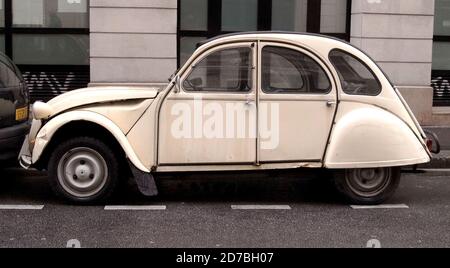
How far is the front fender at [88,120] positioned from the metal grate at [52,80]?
19.7 feet

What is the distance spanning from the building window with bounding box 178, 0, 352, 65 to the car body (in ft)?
17.0

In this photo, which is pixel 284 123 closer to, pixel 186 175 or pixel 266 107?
pixel 266 107

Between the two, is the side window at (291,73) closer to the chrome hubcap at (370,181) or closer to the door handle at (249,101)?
the door handle at (249,101)

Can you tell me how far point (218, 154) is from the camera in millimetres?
7035

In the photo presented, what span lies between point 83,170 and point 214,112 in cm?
143

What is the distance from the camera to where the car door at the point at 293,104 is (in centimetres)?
702

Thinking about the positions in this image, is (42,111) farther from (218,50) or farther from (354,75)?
(354,75)

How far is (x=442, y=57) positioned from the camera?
44.4ft

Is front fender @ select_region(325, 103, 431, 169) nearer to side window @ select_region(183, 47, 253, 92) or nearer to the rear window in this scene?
side window @ select_region(183, 47, 253, 92)

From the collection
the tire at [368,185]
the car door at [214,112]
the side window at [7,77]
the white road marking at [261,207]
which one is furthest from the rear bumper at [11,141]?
the tire at [368,185]

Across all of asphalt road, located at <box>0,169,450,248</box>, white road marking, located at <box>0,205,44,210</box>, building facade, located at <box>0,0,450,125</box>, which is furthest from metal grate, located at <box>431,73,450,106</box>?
white road marking, located at <box>0,205,44,210</box>

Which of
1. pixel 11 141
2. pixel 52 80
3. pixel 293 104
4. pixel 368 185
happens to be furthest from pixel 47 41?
pixel 368 185

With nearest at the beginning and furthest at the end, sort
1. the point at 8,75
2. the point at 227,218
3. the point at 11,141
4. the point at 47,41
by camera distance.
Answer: the point at 227,218 → the point at 11,141 → the point at 8,75 → the point at 47,41

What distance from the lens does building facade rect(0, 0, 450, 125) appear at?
39.8 feet
